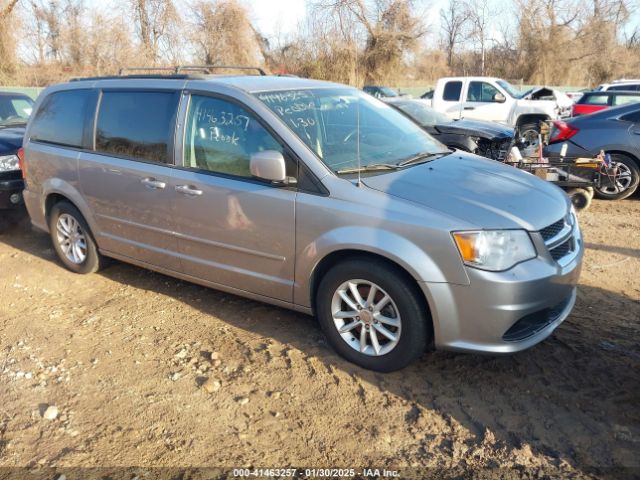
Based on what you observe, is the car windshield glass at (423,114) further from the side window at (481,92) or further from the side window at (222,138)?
the side window at (481,92)

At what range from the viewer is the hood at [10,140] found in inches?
266

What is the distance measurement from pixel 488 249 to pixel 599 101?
1583 cm

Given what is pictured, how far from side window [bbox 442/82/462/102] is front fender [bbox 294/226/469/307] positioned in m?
13.7

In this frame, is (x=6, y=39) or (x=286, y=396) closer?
(x=286, y=396)

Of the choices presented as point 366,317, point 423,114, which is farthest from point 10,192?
point 423,114

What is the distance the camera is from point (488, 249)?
311 cm

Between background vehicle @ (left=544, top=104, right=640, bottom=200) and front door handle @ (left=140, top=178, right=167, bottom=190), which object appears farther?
background vehicle @ (left=544, top=104, right=640, bottom=200)

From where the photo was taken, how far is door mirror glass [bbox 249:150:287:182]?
11.7 feet

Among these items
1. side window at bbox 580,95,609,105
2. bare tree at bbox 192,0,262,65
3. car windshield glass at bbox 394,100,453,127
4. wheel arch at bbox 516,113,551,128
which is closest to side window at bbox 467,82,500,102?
wheel arch at bbox 516,113,551,128

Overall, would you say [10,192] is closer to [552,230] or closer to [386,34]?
[552,230]

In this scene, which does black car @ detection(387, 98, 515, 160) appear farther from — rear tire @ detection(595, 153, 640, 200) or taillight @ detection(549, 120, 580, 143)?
rear tire @ detection(595, 153, 640, 200)

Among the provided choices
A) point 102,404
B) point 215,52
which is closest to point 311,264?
point 102,404

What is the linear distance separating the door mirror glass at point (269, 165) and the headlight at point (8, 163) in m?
4.49

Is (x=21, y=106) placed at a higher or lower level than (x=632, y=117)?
lower
